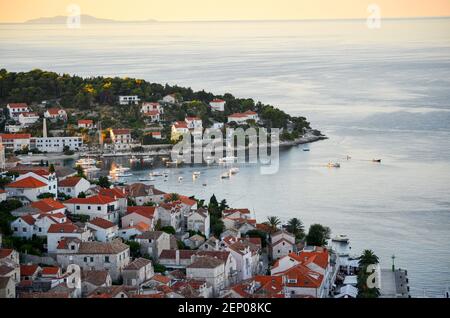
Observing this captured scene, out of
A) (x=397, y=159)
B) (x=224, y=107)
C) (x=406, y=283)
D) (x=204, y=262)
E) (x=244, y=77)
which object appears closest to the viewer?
(x=204, y=262)

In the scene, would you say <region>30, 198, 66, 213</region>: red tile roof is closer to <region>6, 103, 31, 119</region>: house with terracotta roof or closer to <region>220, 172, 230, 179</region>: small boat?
<region>220, 172, 230, 179</region>: small boat

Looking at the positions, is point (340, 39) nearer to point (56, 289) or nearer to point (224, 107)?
point (224, 107)

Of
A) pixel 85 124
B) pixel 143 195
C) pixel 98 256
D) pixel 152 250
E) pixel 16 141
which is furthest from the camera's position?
pixel 85 124

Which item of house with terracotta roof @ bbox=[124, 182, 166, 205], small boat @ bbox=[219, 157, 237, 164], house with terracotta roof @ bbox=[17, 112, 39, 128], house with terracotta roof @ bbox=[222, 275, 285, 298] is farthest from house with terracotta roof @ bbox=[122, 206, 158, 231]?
house with terracotta roof @ bbox=[17, 112, 39, 128]

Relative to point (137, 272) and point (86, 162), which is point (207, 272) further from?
point (86, 162)

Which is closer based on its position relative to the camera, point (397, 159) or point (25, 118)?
point (397, 159)

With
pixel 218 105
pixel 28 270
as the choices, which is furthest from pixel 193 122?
pixel 28 270
